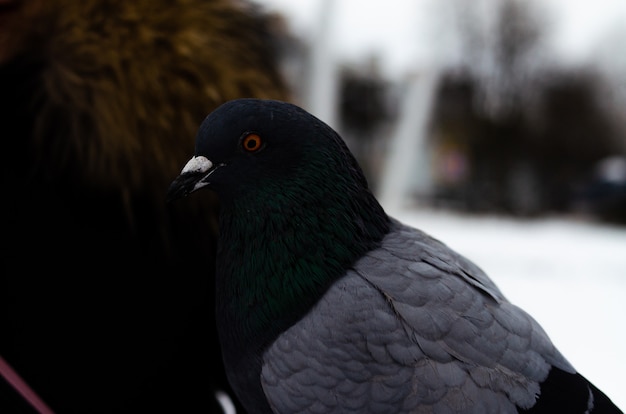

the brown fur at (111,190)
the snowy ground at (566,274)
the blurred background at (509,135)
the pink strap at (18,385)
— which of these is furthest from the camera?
the blurred background at (509,135)

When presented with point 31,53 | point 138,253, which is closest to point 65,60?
point 31,53

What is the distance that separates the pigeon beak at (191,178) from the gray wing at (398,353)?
0.55ft

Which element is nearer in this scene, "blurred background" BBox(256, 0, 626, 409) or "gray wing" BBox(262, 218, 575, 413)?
"gray wing" BBox(262, 218, 575, 413)

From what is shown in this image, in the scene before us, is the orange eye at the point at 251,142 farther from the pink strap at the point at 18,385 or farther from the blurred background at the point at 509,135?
the blurred background at the point at 509,135

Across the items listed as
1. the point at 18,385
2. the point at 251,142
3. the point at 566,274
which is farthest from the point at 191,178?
the point at 566,274

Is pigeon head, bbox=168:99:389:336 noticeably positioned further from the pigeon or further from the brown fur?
the brown fur

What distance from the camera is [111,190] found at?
2.84ft

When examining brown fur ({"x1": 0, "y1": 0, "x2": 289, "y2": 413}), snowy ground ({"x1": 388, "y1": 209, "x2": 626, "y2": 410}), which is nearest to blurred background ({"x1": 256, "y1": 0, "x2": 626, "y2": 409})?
snowy ground ({"x1": 388, "y1": 209, "x2": 626, "y2": 410})

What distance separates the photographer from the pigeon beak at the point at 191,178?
0.53 metres

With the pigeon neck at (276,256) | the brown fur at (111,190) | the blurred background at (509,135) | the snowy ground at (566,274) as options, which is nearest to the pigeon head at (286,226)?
the pigeon neck at (276,256)

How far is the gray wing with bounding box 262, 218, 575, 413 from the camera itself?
57 cm

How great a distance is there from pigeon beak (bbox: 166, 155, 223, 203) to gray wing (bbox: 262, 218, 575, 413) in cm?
17

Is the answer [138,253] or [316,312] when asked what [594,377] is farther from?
[138,253]

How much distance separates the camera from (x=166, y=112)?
814mm
